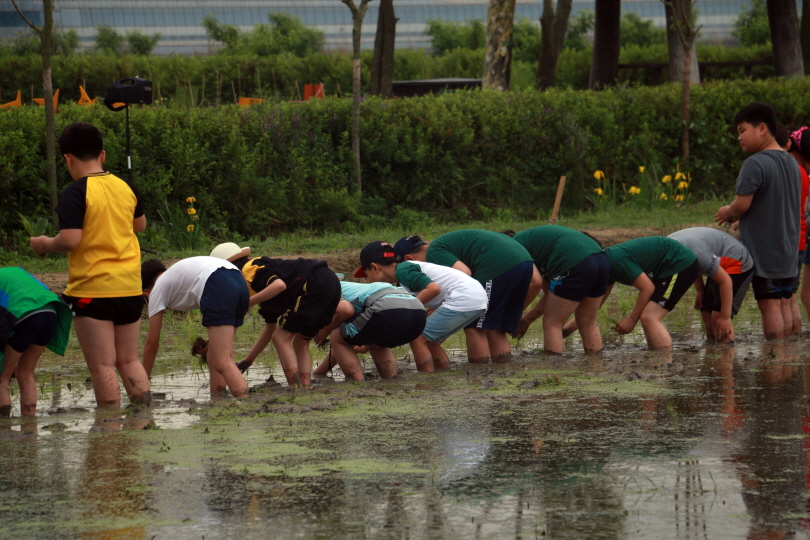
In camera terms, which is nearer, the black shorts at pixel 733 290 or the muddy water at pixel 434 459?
the muddy water at pixel 434 459

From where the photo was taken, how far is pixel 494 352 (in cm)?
793

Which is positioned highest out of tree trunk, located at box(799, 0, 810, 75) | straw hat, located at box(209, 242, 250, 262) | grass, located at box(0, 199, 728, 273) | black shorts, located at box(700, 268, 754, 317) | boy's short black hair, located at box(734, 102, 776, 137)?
tree trunk, located at box(799, 0, 810, 75)

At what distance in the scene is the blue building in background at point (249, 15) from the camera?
75375mm

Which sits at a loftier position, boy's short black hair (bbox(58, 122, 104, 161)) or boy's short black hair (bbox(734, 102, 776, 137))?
boy's short black hair (bbox(58, 122, 104, 161))

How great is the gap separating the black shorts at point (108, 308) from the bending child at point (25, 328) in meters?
0.17

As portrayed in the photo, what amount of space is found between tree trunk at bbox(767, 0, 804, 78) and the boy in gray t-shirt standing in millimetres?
14966

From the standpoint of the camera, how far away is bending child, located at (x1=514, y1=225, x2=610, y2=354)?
310 inches

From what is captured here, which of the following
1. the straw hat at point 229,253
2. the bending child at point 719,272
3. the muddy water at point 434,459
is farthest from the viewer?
the bending child at point 719,272

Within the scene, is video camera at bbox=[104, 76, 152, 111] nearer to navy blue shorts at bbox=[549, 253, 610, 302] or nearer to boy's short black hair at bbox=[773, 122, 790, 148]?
navy blue shorts at bbox=[549, 253, 610, 302]

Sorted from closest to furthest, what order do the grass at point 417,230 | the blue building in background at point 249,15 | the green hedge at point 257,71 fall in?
the grass at point 417,230, the green hedge at point 257,71, the blue building in background at point 249,15

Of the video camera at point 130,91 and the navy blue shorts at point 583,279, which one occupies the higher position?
the video camera at point 130,91

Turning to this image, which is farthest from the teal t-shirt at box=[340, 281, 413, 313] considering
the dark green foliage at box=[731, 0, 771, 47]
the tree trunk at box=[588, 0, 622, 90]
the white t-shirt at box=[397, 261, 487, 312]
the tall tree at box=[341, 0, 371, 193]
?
the dark green foliage at box=[731, 0, 771, 47]

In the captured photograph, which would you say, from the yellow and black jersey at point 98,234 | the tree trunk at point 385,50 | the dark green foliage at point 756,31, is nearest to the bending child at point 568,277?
the yellow and black jersey at point 98,234

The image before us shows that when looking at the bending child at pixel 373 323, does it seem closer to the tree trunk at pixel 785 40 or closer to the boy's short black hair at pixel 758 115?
the boy's short black hair at pixel 758 115
